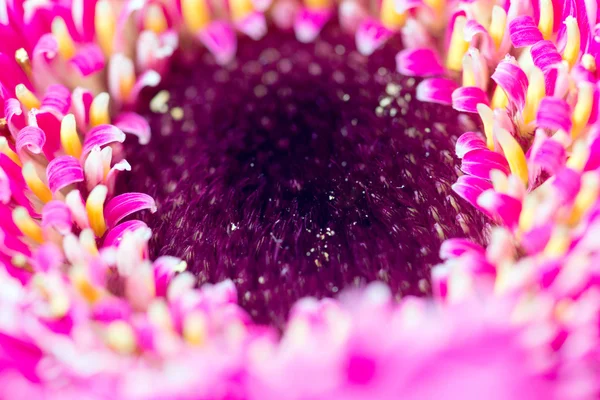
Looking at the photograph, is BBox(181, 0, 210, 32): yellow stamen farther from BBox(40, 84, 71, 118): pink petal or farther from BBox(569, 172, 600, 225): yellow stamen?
BBox(569, 172, 600, 225): yellow stamen

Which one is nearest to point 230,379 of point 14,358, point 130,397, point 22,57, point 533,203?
point 130,397

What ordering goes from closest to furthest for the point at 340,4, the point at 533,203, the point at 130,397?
the point at 130,397 → the point at 533,203 → the point at 340,4

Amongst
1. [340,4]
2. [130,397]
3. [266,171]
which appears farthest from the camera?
[340,4]

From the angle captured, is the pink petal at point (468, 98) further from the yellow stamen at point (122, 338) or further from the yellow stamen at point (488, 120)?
the yellow stamen at point (122, 338)

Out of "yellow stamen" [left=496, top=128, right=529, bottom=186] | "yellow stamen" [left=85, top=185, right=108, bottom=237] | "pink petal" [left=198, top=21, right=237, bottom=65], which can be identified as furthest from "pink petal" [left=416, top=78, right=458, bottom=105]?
"yellow stamen" [left=85, top=185, right=108, bottom=237]

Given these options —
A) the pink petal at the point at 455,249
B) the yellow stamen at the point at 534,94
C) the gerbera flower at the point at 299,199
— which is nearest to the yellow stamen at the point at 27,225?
the gerbera flower at the point at 299,199

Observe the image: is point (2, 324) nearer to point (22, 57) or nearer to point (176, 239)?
point (176, 239)
